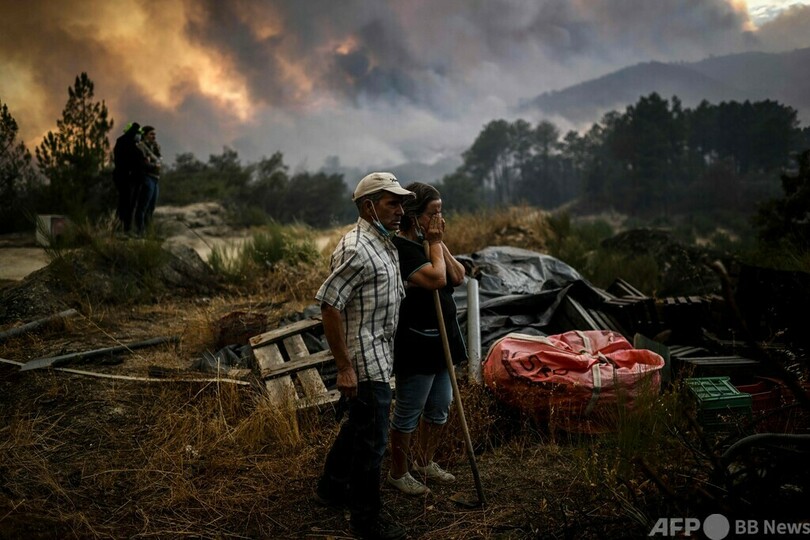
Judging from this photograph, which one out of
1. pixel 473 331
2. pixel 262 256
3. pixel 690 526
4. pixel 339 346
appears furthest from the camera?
pixel 262 256

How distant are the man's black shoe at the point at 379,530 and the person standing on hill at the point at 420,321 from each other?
0.44 metres

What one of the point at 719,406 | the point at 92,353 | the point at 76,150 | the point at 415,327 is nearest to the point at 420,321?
the point at 415,327

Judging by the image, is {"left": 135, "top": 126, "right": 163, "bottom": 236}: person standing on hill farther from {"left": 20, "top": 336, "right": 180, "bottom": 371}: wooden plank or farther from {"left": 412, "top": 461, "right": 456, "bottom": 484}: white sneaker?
{"left": 412, "top": 461, "right": 456, "bottom": 484}: white sneaker

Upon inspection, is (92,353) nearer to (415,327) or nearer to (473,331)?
(473,331)

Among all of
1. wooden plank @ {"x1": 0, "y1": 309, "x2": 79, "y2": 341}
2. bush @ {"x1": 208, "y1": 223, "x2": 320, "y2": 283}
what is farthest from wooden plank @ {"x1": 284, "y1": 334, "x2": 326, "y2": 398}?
bush @ {"x1": 208, "y1": 223, "x2": 320, "y2": 283}

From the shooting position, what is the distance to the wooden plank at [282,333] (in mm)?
4848

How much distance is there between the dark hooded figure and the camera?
8.80 meters

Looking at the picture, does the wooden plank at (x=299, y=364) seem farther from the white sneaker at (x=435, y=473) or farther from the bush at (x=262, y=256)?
the bush at (x=262, y=256)

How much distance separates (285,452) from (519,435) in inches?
63.5

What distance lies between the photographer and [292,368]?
4.48 m

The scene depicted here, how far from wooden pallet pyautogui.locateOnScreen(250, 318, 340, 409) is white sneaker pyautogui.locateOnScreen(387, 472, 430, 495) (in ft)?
3.65

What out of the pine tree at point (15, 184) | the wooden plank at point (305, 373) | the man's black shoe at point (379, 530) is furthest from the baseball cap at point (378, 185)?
the pine tree at point (15, 184)

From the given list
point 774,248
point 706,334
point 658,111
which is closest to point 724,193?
point 658,111

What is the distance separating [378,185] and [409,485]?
1.70 meters
